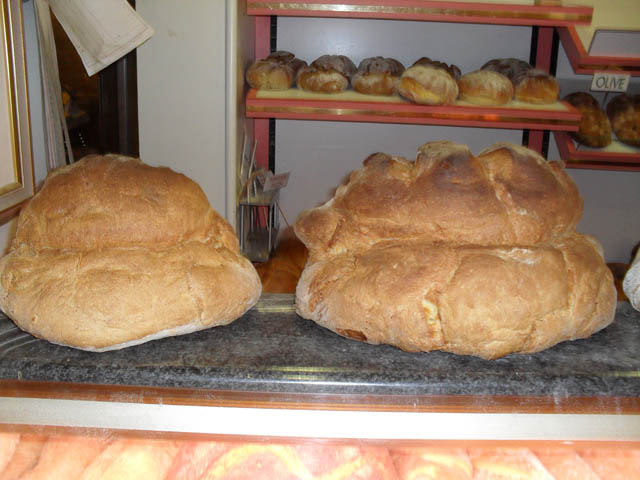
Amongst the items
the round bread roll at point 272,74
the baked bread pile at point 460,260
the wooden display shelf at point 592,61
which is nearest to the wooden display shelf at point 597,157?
the wooden display shelf at point 592,61

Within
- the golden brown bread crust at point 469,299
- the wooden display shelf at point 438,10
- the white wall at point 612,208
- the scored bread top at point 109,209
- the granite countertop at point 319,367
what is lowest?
the white wall at point 612,208

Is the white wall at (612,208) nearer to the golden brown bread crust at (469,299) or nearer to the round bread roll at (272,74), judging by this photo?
the round bread roll at (272,74)

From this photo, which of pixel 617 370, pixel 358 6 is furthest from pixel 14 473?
pixel 358 6

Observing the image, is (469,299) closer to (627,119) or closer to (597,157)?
(597,157)

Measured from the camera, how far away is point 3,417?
2.54 feet

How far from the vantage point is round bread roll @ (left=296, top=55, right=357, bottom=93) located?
106 inches

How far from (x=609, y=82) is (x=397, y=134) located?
1119 millimetres

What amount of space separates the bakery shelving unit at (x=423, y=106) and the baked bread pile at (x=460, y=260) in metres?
1.66

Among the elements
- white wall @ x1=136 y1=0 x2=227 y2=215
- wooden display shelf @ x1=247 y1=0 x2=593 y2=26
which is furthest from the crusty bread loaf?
white wall @ x1=136 y1=0 x2=227 y2=215

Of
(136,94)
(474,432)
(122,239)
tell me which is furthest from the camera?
(136,94)

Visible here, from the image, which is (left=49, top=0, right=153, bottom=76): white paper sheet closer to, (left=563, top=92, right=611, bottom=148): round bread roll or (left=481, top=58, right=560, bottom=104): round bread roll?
(left=481, top=58, right=560, bottom=104): round bread roll

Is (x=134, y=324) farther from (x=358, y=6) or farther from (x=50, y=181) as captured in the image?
(x=358, y=6)

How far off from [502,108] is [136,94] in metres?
1.70

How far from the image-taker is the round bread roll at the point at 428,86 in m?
2.54
